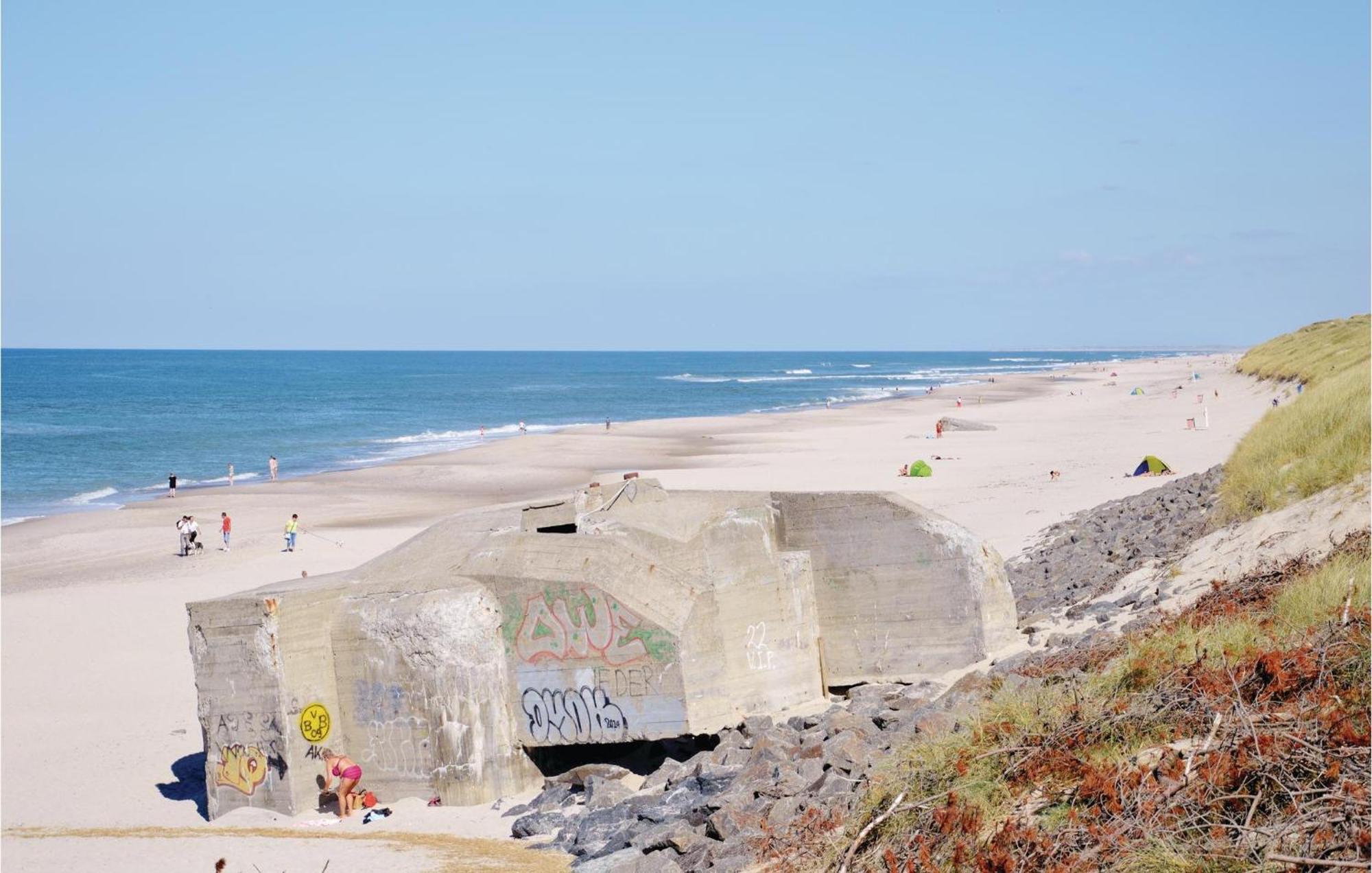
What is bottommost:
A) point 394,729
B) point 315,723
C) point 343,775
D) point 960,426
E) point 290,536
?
point 343,775

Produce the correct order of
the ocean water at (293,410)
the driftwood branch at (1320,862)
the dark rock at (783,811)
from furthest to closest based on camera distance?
the ocean water at (293,410), the dark rock at (783,811), the driftwood branch at (1320,862)

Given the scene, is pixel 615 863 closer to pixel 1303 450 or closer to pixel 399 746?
pixel 399 746

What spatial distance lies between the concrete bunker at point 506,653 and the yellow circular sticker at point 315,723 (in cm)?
2

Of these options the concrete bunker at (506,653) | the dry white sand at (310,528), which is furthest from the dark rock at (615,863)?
the concrete bunker at (506,653)

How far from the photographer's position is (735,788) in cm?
871

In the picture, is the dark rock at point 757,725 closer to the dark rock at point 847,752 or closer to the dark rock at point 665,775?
the dark rock at point 665,775

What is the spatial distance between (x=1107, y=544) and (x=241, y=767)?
1078 centimetres

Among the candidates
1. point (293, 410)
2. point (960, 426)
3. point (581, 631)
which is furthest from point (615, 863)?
point (293, 410)

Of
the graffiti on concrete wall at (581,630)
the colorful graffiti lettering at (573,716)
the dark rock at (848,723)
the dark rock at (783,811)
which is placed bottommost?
the dark rock at (783,811)

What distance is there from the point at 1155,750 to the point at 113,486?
42.2 m

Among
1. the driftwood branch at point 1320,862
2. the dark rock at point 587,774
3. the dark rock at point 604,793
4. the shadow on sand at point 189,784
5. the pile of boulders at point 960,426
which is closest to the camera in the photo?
the driftwood branch at point 1320,862

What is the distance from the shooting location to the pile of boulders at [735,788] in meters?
7.89

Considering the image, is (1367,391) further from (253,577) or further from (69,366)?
(69,366)

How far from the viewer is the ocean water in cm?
4697
